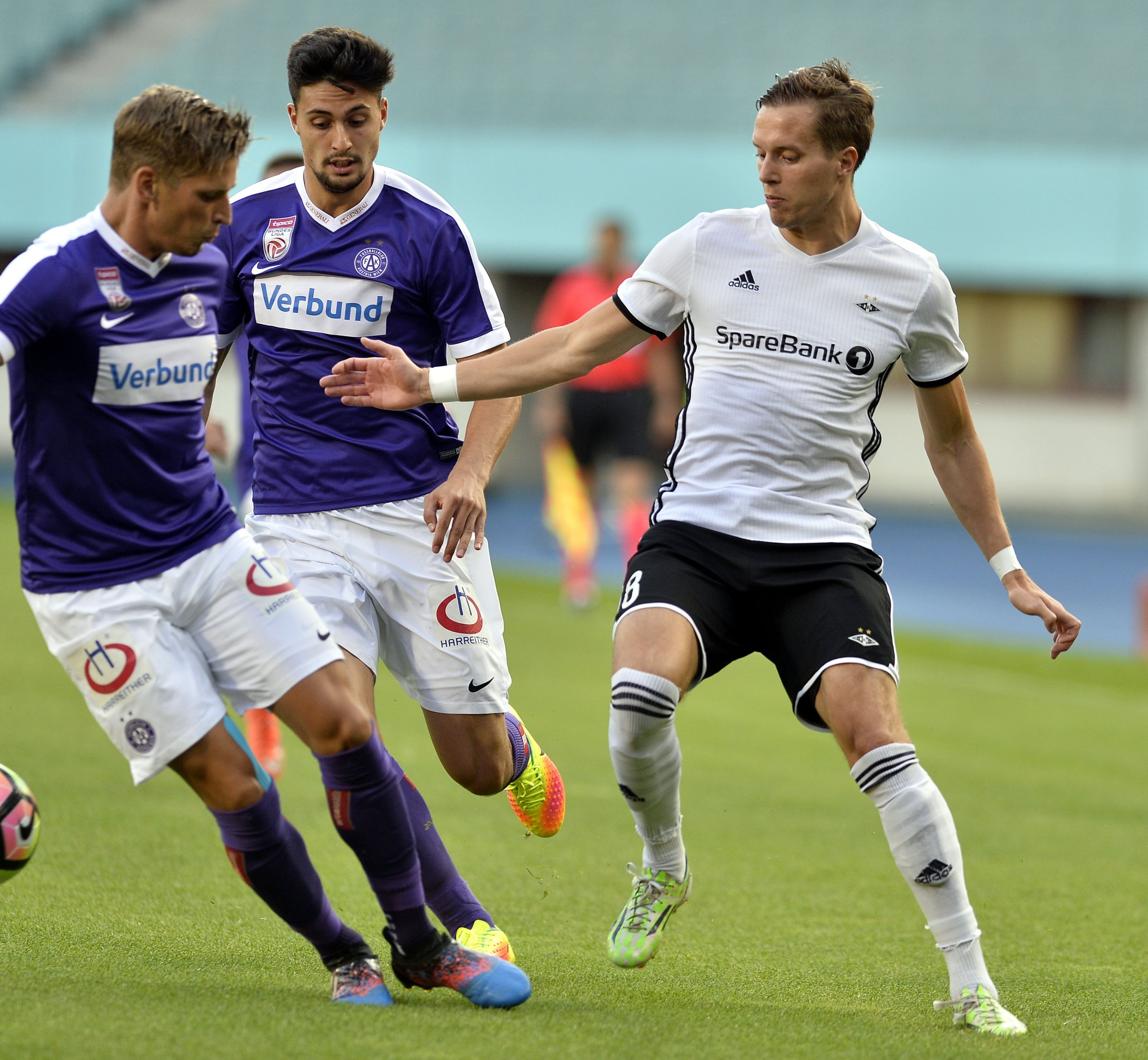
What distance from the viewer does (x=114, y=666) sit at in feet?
10.9

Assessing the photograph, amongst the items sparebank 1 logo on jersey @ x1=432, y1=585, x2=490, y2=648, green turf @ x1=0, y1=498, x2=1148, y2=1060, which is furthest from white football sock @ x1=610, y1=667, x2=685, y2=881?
sparebank 1 logo on jersey @ x1=432, y1=585, x2=490, y2=648

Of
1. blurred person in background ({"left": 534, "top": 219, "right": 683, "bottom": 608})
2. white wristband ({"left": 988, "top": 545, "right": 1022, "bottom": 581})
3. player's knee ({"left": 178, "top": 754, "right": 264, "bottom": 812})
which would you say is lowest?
blurred person in background ({"left": 534, "top": 219, "right": 683, "bottom": 608})

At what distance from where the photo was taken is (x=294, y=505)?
421 centimetres

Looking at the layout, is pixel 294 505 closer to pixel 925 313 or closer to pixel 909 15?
pixel 925 313

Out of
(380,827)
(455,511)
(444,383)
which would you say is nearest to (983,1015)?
(380,827)

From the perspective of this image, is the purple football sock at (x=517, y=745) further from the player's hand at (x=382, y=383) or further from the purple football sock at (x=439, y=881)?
the player's hand at (x=382, y=383)

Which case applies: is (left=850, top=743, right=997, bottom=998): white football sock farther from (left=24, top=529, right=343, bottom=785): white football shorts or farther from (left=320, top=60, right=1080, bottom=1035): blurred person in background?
(left=24, top=529, right=343, bottom=785): white football shorts

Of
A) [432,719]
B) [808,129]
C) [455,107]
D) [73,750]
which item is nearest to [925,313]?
[808,129]

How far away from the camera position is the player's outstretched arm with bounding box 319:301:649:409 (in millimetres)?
3883

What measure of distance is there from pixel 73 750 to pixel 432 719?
3315 mm

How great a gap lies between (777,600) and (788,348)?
646mm

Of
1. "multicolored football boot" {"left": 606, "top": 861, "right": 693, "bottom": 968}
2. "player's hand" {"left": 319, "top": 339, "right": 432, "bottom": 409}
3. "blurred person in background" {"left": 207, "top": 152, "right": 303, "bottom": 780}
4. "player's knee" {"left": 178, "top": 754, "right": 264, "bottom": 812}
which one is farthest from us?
"blurred person in background" {"left": 207, "top": 152, "right": 303, "bottom": 780}

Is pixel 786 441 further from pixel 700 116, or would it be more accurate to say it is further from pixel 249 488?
pixel 700 116

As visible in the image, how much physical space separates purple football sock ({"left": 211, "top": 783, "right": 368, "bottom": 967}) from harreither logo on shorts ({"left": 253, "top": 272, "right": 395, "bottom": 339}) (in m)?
1.29
